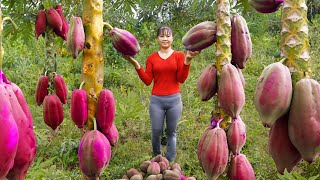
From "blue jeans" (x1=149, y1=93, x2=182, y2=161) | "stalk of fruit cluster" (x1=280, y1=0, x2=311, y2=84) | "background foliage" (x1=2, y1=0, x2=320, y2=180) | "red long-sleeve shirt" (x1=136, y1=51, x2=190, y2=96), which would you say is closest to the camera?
"stalk of fruit cluster" (x1=280, y1=0, x2=311, y2=84)

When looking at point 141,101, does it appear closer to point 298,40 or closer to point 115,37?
point 115,37

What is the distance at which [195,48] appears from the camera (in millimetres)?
1168

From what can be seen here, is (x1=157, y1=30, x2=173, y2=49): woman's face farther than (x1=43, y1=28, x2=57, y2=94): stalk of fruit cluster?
Yes

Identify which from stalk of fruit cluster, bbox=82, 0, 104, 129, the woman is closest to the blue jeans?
the woman

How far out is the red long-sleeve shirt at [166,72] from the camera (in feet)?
12.9

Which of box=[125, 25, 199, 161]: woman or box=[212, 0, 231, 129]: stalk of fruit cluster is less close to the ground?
box=[212, 0, 231, 129]: stalk of fruit cluster

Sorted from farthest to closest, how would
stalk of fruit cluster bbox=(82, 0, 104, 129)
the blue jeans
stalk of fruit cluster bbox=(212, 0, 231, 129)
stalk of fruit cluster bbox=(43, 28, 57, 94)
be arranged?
the blue jeans
stalk of fruit cluster bbox=(43, 28, 57, 94)
stalk of fruit cluster bbox=(82, 0, 104, 129)
stalk of fruit cluster bbox=(212, 0, 231, 129)

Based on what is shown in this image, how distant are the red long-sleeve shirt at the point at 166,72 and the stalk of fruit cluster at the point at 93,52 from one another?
7.90 ft

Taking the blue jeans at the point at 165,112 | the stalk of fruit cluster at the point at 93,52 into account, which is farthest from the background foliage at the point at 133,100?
the stalk of fruit cluster at the point at 93,52

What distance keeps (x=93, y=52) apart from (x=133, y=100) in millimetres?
4259

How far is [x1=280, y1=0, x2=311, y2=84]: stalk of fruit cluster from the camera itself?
0.64m

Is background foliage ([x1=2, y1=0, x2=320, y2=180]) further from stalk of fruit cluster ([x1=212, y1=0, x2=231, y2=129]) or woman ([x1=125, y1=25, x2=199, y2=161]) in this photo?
stalk of fruit cluster ([x1=212, y1=0, x2=231, y2=129])

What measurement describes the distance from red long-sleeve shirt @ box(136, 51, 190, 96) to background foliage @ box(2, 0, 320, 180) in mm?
307

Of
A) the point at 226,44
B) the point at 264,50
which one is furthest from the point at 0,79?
the point at 264,50
